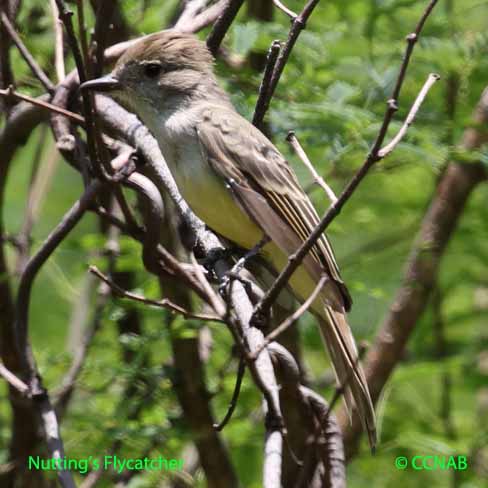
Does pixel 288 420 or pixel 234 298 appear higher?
pixel 234 298

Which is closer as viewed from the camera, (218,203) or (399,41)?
(218,203)

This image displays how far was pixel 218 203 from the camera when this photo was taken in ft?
14.6

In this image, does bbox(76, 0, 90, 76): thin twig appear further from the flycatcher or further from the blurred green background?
the blurred green background

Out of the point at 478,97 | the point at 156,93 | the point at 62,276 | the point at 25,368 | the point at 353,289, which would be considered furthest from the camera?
the point at 62,276

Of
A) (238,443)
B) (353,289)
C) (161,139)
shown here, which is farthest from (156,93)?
(238,443)

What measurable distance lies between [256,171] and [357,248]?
2.57 meters

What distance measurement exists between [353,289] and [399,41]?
60.4 inches

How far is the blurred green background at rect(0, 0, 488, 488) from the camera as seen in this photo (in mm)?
5027

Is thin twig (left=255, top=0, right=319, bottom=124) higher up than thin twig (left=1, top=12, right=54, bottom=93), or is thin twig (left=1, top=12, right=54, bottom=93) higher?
thin twig (left=255, top=0, right=319, bottom=124)

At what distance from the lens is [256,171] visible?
15.6 feet

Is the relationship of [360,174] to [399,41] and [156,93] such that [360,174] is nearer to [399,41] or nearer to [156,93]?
[156,93]

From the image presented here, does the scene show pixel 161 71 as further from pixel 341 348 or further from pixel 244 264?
pixel 341 348

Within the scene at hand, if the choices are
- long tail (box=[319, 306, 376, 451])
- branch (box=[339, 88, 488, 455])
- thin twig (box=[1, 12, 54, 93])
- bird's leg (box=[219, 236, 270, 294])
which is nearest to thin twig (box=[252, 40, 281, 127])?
bird's leg (box=[219, 236, 270, 294])

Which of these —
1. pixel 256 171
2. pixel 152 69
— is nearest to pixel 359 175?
pixel 256 171
